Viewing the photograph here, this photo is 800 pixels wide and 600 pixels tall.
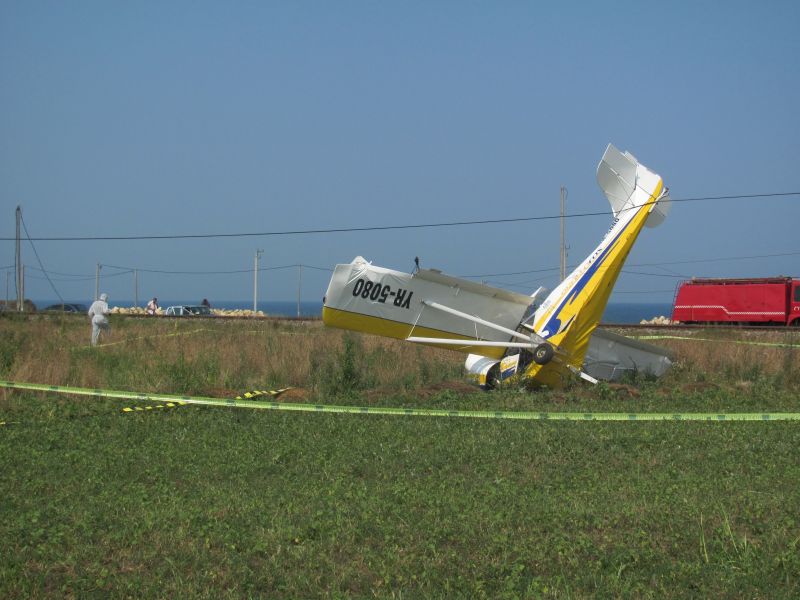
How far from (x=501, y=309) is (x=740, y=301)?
29.9 metres

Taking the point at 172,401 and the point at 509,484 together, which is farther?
the point at 172,401

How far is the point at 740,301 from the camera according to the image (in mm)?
42719

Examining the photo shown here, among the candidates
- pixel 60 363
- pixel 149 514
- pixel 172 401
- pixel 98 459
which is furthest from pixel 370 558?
pixel 60 363

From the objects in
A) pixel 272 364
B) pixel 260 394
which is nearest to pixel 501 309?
pixel 272 364

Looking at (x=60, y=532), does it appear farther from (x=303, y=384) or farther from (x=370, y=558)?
(x=303, y=384)

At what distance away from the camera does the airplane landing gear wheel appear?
15.8 meters

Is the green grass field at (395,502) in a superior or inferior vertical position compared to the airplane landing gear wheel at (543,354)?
inferior

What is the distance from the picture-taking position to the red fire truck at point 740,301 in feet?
136

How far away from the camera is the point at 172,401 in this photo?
1344cm

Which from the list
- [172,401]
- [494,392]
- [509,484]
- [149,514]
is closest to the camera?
[149,514]

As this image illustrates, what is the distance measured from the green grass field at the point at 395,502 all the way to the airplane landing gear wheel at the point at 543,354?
105cm

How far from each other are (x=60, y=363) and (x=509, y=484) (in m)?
10.2

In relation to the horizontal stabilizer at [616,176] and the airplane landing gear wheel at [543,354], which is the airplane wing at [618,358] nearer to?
the airplane landing gear wheel at [543,354]

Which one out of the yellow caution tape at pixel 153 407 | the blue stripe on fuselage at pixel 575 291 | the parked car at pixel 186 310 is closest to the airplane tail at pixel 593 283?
the blue stripe on fuselage at pixel 575 291
